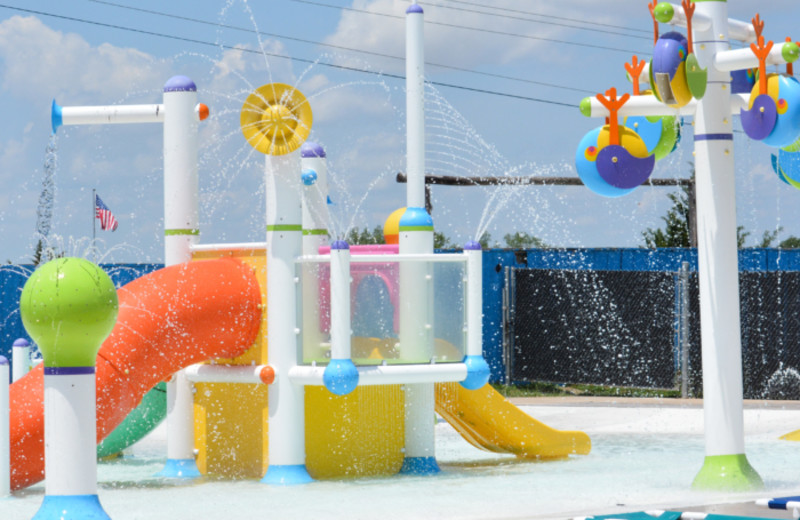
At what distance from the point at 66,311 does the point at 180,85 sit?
14.7ft

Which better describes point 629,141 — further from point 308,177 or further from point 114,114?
point 114,114

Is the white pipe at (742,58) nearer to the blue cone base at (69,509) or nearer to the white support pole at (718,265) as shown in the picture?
the white support pole at (718,265)

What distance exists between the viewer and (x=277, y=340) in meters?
9.76

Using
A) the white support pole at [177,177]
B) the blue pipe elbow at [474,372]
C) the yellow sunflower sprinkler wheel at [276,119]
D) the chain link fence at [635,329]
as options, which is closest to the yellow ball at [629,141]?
the blue pipe elbow at [474,372]

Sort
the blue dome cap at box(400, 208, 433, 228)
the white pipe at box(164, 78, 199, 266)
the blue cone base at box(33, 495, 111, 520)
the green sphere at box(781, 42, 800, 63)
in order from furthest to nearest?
the white pipe at box(164, 78, 199, 266)
the blue dome cap at box(400, 208, 433, 228)
the green sphere at box(781, 42, 800, 63)
the blue cone base at box(33, 495, 111, 520)

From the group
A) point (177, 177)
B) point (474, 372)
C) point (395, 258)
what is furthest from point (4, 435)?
point (474, 372)

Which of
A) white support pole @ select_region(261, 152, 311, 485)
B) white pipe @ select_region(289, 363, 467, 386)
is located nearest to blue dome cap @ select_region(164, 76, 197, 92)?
white support pole @ select_region(261, 152, 311, 485)

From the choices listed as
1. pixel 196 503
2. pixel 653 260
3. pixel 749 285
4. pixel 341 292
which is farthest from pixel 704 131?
pixel 653 260

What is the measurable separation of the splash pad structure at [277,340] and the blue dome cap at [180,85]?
1 centimetres

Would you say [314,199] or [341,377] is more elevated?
[314,199]

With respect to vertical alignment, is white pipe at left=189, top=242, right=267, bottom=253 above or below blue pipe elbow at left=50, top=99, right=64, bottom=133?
below

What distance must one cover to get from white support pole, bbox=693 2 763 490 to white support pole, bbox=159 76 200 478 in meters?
4.38

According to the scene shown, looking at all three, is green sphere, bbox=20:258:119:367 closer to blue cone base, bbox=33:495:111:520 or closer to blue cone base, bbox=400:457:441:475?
blue cone base, bbox=33:495:111:520

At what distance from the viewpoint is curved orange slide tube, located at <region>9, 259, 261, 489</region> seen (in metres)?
8.99
